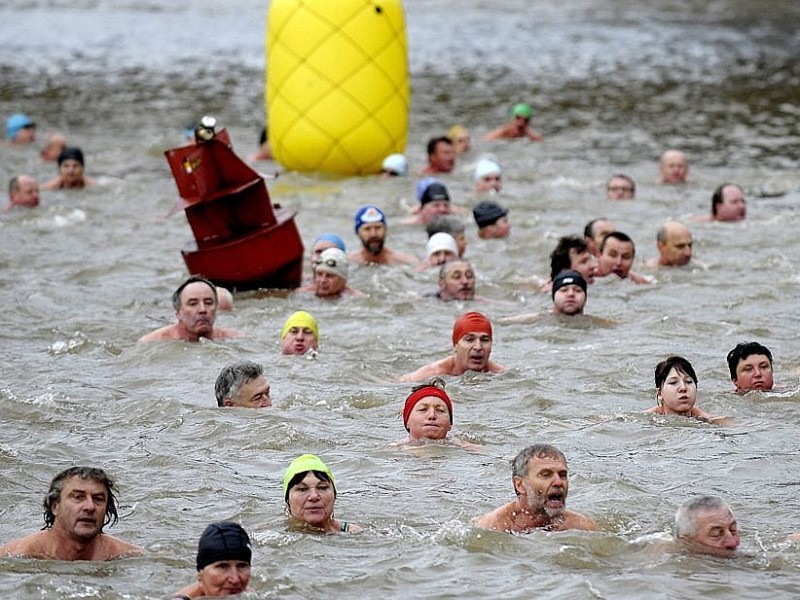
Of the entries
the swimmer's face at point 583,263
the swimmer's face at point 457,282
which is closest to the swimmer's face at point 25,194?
the swimmer's face at point 457,282

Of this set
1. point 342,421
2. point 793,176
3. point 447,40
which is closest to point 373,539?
point 342,421

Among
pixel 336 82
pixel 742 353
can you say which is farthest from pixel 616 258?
pixel 336 82

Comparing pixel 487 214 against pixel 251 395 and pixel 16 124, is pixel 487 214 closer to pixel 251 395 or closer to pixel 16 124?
pixel 251 395

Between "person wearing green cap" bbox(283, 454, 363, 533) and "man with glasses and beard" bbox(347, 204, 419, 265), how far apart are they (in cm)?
756

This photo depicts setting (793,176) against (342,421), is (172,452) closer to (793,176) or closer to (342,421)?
(342,421)

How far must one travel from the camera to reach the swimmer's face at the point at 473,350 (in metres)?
12.7

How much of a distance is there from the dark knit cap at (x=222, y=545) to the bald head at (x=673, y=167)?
14.1 meters

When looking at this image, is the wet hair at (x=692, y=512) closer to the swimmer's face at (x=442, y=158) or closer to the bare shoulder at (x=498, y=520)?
the bare shoulder at (x=498, y=520)

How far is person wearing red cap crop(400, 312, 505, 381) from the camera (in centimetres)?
1274

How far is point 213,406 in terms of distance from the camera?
11977 mm

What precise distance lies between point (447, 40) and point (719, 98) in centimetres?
888

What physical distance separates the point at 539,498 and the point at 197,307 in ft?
17.4

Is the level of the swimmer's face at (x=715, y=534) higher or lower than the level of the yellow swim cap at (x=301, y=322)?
lower

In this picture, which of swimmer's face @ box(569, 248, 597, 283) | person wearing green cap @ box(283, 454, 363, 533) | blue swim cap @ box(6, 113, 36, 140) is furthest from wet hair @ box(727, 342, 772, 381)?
blue swim cap @ box(6, 113, 36, 140)
